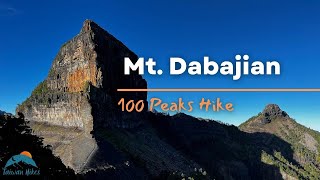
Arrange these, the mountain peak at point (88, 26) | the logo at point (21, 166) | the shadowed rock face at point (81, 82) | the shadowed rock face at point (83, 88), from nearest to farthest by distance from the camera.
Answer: the logo at point (21, 166) → the shadowed rock face at point (83, 88) → the shadowed rock face at point (81, 82) → the mountain peak at point (88, 26)

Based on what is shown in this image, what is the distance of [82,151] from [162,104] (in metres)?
54.5

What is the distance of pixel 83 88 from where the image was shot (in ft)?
491

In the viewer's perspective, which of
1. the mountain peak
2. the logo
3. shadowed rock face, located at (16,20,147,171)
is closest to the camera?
the logo

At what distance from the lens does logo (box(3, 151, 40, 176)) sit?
42.4 meters

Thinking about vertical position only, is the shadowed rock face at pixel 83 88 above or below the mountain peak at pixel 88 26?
below

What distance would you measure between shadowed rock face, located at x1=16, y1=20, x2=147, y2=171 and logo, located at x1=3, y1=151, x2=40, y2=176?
275 feet

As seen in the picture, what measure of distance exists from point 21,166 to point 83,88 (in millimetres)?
107338

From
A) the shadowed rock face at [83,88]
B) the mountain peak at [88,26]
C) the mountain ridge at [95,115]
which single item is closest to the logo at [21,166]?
the mountain ridge at [95,115]

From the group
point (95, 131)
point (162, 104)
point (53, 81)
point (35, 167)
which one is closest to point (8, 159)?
point (35, 167)

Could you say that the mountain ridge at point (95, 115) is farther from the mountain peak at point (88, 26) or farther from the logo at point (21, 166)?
the logo at point (21, 166)

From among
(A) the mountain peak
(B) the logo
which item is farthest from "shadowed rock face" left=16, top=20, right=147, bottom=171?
(B) the logo

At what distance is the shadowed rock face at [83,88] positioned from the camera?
140625 mm

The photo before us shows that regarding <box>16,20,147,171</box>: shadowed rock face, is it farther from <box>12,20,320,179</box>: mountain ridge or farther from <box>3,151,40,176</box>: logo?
<box>3,151,40,176</box>: logo

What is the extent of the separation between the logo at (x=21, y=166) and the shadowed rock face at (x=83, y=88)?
83.9 metres
